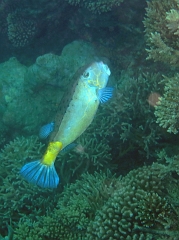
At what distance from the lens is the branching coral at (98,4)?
4908 mm

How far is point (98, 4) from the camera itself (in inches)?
199

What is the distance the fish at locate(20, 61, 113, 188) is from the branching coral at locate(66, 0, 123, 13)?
2549 millimetres

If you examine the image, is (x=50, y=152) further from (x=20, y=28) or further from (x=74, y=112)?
(x=20, y=28)

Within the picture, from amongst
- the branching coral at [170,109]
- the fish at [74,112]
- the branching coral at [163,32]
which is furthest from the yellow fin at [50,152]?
the branching coral at [163,32]

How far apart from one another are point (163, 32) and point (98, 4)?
184 cm

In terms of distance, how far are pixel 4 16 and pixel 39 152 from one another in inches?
145

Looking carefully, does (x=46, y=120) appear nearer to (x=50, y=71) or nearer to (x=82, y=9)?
(x=50, y=71)

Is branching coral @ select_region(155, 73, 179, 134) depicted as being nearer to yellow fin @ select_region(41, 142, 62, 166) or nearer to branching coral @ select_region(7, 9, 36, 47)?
yellow fin @ select_region(41, 142, 62, 166)

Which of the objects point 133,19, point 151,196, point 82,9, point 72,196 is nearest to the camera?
point 151,196

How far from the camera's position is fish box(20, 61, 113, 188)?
287 cm

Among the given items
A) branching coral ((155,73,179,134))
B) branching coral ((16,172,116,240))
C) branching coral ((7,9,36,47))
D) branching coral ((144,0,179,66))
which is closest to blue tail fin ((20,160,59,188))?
branching coral ((16,172,116,240))

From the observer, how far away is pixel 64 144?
9.68ft

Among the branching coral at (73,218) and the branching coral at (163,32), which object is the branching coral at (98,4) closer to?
the branching coral at (163,32)

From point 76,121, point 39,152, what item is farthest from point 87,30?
point 76,121
